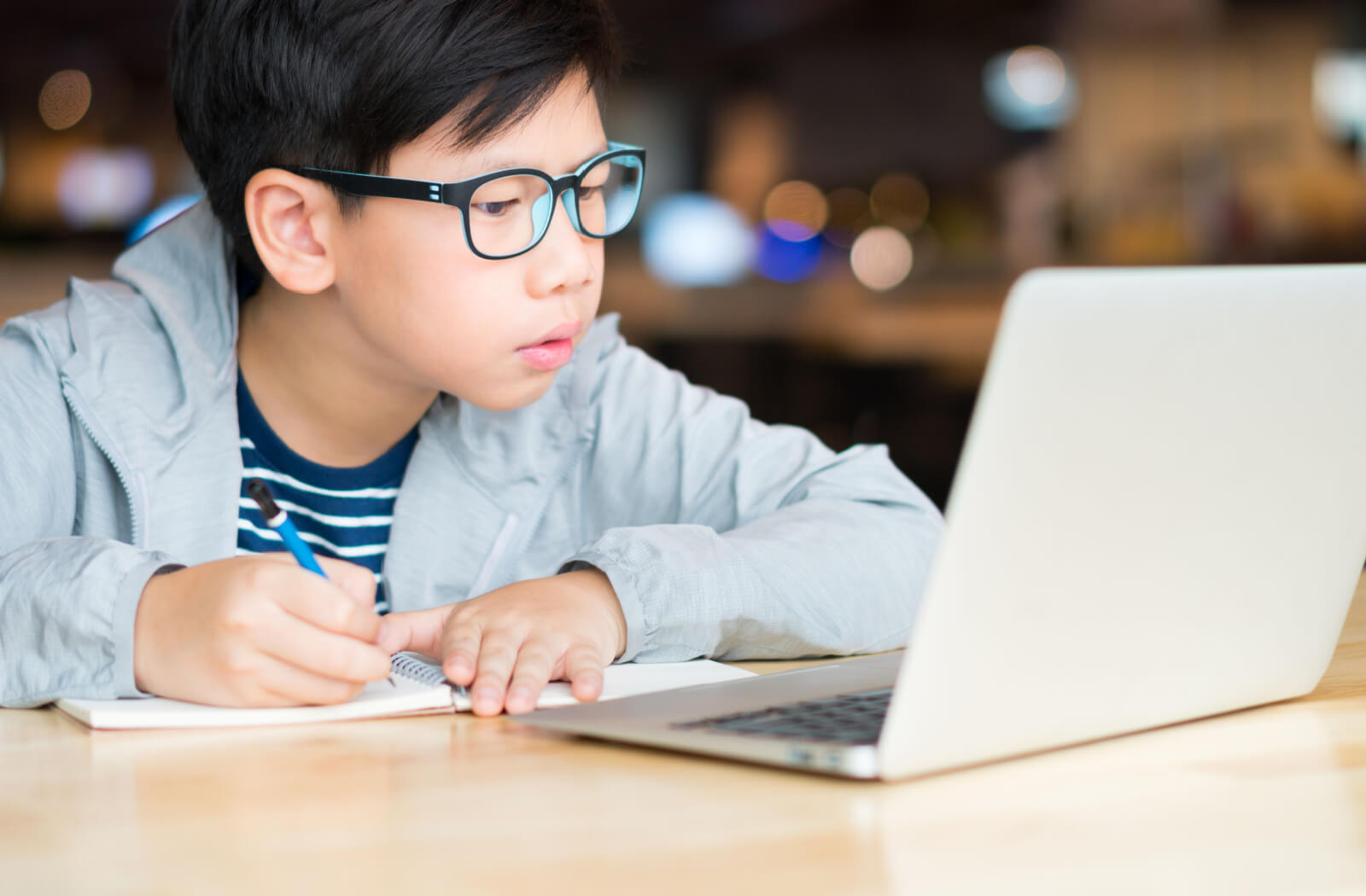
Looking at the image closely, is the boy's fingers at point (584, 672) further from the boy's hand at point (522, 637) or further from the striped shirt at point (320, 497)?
the striped shirt at point (320, 497)

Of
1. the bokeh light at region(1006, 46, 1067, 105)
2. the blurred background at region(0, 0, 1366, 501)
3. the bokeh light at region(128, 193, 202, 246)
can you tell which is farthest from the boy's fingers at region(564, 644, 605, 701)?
the bokeh light at region(128, 193, 202, 246)

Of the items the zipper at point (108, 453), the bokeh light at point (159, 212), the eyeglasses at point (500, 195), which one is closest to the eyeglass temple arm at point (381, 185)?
the eyeglasses at point (500, 195)

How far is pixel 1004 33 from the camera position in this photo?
306 inches

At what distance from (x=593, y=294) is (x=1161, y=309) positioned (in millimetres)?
538

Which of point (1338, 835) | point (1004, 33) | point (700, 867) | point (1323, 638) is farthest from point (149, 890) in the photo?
point (1004, 33)

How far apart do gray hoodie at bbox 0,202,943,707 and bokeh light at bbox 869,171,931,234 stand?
24.5 ft

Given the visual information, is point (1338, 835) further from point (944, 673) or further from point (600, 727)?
point (600, 727)

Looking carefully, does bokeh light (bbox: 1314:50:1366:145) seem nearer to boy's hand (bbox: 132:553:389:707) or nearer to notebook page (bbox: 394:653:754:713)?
notebook page (bbox: 394:653:754:713)

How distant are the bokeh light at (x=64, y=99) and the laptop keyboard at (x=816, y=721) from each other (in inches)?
333

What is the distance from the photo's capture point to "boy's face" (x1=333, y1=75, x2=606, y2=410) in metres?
0.94

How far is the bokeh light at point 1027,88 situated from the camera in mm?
7535

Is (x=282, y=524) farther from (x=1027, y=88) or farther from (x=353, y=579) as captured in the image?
(x=1027, y=88)

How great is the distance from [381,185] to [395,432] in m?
0.30

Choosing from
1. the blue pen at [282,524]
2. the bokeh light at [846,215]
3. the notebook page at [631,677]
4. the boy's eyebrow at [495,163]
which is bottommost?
the notebook page at [631,677]
